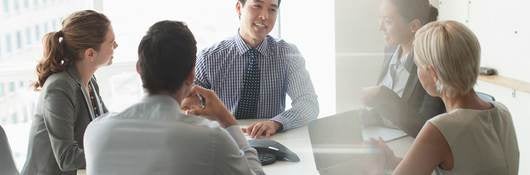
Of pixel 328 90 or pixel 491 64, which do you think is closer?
pixel 491 64

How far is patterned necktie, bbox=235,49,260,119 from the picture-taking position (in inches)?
81.4

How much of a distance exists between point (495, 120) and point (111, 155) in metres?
0.77

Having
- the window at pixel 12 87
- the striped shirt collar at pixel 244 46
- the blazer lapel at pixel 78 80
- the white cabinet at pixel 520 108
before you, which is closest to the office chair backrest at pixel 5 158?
the blazer lapel at pixel 78 80

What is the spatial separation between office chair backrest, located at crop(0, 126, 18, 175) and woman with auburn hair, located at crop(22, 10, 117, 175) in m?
0.08

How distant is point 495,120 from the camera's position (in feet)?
3.59

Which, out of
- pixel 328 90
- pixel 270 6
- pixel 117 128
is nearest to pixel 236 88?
pixel 270 6

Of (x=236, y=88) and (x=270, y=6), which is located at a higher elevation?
(x=270, y=6)

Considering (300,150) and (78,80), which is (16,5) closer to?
(78,80)

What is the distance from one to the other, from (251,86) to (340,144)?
0.42 m

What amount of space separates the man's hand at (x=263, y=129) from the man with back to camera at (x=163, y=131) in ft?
1.95

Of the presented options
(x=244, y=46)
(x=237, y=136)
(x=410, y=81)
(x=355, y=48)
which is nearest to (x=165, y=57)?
(x=237, y=136)

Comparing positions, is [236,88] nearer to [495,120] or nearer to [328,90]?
[328,90]

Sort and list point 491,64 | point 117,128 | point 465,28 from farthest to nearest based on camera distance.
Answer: point 491,64, point 465,28, point 117,128

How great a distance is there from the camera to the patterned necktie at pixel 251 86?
81.4 inches
